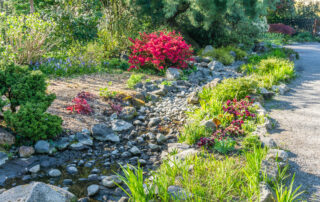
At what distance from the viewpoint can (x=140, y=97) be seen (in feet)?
18.9

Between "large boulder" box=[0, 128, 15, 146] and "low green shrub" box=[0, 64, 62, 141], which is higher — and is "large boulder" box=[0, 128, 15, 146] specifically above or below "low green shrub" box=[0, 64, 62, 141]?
below

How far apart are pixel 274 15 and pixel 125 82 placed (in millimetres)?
18438

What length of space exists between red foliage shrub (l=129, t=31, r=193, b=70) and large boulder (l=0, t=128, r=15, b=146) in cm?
421

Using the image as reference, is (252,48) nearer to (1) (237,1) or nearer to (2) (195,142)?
(1) (237,1)

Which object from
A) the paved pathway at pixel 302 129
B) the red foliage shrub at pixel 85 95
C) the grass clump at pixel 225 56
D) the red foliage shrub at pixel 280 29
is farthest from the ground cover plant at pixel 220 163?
the red foliage shrub at pixel 280 29

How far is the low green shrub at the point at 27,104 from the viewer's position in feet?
11.6

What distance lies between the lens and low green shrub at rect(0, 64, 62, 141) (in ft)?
11.6

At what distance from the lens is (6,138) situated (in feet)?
11.6

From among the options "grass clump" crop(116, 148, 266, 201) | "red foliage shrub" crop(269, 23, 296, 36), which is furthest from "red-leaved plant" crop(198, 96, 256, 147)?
"red foliage shrub" crop(269, 23, 296, 36)

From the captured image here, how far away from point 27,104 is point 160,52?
417 cm

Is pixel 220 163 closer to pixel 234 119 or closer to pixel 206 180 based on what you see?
pixel 206 180

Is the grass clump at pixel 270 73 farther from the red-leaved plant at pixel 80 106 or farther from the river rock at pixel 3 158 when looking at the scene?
the river rock at pixel 3 158

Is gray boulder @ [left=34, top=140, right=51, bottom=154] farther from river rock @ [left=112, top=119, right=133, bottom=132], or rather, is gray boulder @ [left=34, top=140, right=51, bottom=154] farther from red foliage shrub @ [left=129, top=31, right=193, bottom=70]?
red foliage shrub @ [left=129, top=31, right=193, bottom=70]

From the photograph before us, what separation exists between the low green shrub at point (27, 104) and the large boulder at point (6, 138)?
3.7 inches
